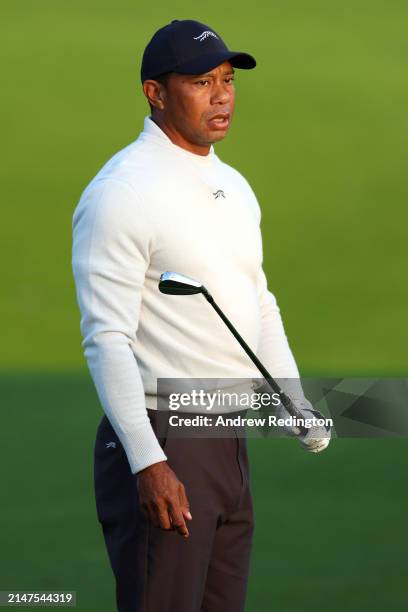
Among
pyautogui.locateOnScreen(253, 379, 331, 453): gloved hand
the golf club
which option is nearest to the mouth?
the golf club

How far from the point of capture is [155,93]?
3.88 m

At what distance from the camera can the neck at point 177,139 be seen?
384 cm

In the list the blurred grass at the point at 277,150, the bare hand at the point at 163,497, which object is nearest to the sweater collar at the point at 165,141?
the bare hand at the point at 163,497

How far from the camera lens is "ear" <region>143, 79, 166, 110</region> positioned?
152 inches

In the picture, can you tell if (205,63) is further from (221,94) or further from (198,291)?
(198,291)

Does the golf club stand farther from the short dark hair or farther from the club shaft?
the short dark hair

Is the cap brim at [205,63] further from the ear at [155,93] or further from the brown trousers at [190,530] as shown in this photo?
the brown trousers at [190,530]

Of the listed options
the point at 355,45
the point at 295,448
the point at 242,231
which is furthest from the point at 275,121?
the point at 242,231

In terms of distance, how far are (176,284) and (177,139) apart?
0.49 metres

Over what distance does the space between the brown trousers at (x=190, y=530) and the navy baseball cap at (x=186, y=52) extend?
826mm

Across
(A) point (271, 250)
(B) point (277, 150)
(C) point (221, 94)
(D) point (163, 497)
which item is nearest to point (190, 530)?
(D) point (163, 497)

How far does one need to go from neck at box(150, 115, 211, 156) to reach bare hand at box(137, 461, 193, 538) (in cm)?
80

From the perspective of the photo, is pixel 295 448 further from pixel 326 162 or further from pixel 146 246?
pixel 326 162

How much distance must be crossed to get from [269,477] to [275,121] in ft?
24.6
